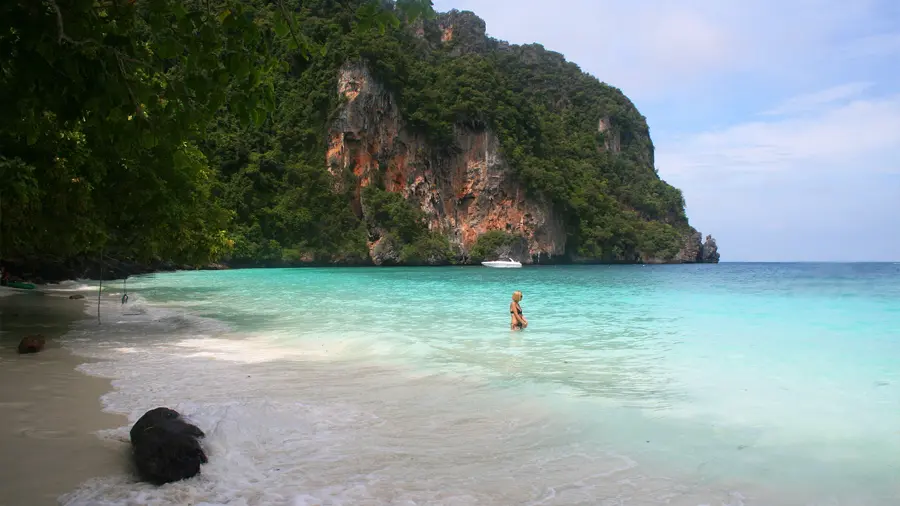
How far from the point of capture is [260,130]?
59.8 metres

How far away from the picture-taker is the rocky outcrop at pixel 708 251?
102875 millimetres

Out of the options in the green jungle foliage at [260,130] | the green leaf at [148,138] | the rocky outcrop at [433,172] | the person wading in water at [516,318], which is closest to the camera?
the green jungle foliage at [260,130]

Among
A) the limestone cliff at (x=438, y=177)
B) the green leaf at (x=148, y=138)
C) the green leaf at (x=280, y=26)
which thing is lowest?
the green leaf at (x=148, y=138)

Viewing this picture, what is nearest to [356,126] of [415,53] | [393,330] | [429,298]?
[415,53]

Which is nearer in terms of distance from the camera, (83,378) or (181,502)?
(181,502)

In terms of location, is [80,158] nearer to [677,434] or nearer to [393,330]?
[393,330]

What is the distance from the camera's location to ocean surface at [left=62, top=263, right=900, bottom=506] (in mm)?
3777

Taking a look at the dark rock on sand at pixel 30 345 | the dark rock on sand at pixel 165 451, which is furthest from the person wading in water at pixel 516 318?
the dark rock on sand at pixel 165 451

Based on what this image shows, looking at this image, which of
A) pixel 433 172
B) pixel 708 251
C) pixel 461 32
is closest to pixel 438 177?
pixel 433 172

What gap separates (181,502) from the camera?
10.7 ft

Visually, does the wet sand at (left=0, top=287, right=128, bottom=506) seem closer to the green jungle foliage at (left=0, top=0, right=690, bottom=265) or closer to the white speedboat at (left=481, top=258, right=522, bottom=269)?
the green jungle foliage at (left=0, top=0, right=690, bottom=265)

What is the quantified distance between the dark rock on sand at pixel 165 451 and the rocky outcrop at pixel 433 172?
61.8 meters

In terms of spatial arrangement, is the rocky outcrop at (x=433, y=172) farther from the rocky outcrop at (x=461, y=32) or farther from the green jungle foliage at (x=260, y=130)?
the rocky outcrop at (x=461, y=32)

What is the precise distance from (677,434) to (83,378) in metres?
6.31
